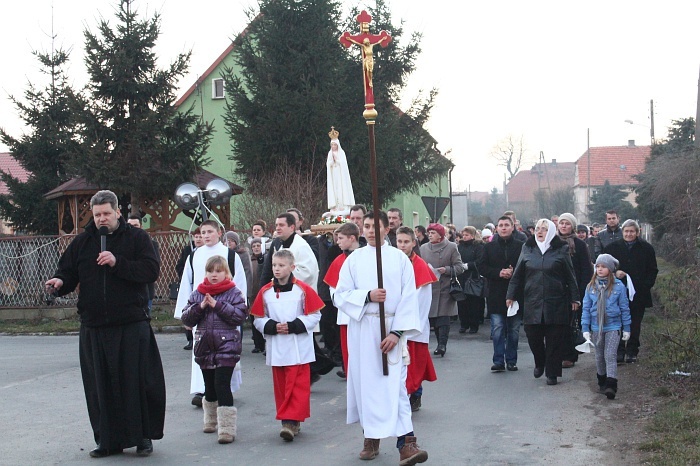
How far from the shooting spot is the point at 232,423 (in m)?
7.79

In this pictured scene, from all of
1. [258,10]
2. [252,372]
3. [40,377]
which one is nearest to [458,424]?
[252,372]

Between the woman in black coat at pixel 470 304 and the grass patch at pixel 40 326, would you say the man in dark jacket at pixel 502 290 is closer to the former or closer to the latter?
the woman in black coat at pixel 470 304

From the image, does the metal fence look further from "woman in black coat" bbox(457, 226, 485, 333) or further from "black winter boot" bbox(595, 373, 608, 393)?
"black winter boot" bbox(595, 373, 608, 393)

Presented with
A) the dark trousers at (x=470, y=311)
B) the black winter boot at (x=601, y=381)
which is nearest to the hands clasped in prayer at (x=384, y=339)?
the black winter boot at (x=601, y=381)

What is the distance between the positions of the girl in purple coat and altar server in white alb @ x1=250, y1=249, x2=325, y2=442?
380 millimetres

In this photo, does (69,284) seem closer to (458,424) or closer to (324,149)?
(458,424)

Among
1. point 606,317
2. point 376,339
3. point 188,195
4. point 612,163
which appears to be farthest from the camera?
point 612,163

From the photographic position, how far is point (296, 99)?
26188 mm

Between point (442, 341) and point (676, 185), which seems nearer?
point (442, 341)

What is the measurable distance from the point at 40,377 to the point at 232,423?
507 cm

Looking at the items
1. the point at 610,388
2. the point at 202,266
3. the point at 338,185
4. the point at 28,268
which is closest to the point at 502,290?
the point at 610,388

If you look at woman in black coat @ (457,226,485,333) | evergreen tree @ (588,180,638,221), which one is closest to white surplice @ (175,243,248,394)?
woman in black coat @ (457,226,485,333)

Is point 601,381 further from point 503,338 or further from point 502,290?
point 502,290

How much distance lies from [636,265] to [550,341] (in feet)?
8.58
